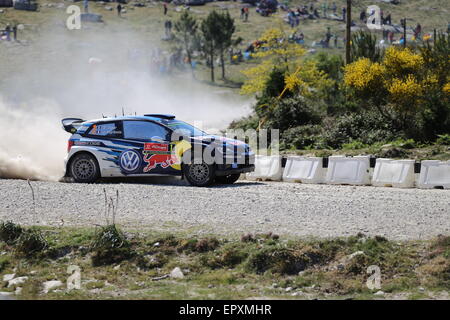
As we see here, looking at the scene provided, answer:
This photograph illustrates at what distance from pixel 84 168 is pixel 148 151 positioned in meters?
1.72

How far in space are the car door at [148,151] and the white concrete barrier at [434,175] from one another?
17.8ft

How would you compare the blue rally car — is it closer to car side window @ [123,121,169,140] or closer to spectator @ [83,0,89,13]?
car side window @ [123,121,169,140]

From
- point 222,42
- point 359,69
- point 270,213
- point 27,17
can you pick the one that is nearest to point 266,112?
point 359,69

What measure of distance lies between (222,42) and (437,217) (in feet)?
196

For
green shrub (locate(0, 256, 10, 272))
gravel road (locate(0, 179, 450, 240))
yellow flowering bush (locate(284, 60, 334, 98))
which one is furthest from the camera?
yellow flowering bush (locate(284, 60, 334, 98))

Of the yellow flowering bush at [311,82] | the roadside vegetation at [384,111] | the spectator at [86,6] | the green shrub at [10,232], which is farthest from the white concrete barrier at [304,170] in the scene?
the spectator at [86,6]

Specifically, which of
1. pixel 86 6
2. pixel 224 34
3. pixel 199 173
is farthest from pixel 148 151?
pixel 86 6

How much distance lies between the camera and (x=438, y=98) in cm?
2698

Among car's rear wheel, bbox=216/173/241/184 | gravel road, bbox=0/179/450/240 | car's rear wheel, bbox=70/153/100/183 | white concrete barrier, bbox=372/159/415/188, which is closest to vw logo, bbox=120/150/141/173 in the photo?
gravel road, bbox=0/179/450/240

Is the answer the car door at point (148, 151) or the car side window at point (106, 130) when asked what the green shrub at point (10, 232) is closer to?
the car door at point (148, 151)

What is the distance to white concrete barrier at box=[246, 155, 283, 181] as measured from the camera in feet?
59.8

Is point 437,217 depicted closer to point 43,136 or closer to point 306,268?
point 306,268

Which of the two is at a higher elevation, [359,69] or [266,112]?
[359,69]

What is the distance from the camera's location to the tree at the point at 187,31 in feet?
237
